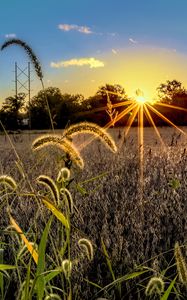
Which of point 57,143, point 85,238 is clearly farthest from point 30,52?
point 85,238

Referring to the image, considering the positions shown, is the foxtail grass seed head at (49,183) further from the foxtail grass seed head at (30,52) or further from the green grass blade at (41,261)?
the foxtail grass seed head at (30,52)

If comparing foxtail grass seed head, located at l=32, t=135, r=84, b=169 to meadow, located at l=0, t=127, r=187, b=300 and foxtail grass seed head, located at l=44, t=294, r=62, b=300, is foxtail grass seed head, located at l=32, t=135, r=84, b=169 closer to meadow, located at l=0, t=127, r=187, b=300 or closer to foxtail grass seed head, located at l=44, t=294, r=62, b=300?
meadow, located at l=0, t=127, r=187, b=300

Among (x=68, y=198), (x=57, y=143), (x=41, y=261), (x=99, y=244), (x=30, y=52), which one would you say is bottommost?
(x=99, y=244)

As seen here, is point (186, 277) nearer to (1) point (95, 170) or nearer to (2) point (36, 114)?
(1) point (95, 170)

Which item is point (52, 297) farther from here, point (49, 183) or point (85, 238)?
point (85, 238)

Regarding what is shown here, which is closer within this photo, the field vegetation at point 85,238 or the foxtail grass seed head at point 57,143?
the field vegetation at point 85,238

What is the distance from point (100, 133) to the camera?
2334 millimetres

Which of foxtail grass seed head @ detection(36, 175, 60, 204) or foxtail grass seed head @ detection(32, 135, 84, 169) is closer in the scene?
foxtail grass seed head @ detection(36, 175, 60, 204)

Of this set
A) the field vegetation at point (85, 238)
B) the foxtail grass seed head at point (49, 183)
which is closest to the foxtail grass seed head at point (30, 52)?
the field vegetation at point (85, 238)

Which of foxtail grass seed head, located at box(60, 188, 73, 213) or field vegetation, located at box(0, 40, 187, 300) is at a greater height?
foxtail grass seed head, located at box(60, 188, 73, 213)

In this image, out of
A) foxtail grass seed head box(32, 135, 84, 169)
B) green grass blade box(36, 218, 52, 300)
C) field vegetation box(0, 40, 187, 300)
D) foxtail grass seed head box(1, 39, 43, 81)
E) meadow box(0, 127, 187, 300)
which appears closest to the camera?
green grass blade box(36, 218, 52, 300)

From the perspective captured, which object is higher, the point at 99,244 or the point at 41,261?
the point at 41,261

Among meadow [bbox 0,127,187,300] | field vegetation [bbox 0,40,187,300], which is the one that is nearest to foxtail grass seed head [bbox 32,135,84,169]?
field vegetation [bbox 0,40,187,300]

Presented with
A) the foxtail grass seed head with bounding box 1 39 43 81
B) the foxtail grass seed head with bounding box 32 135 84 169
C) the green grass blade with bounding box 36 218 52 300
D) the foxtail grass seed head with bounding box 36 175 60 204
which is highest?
the foxtail grass seed head with bounding box 1 39 43 81
